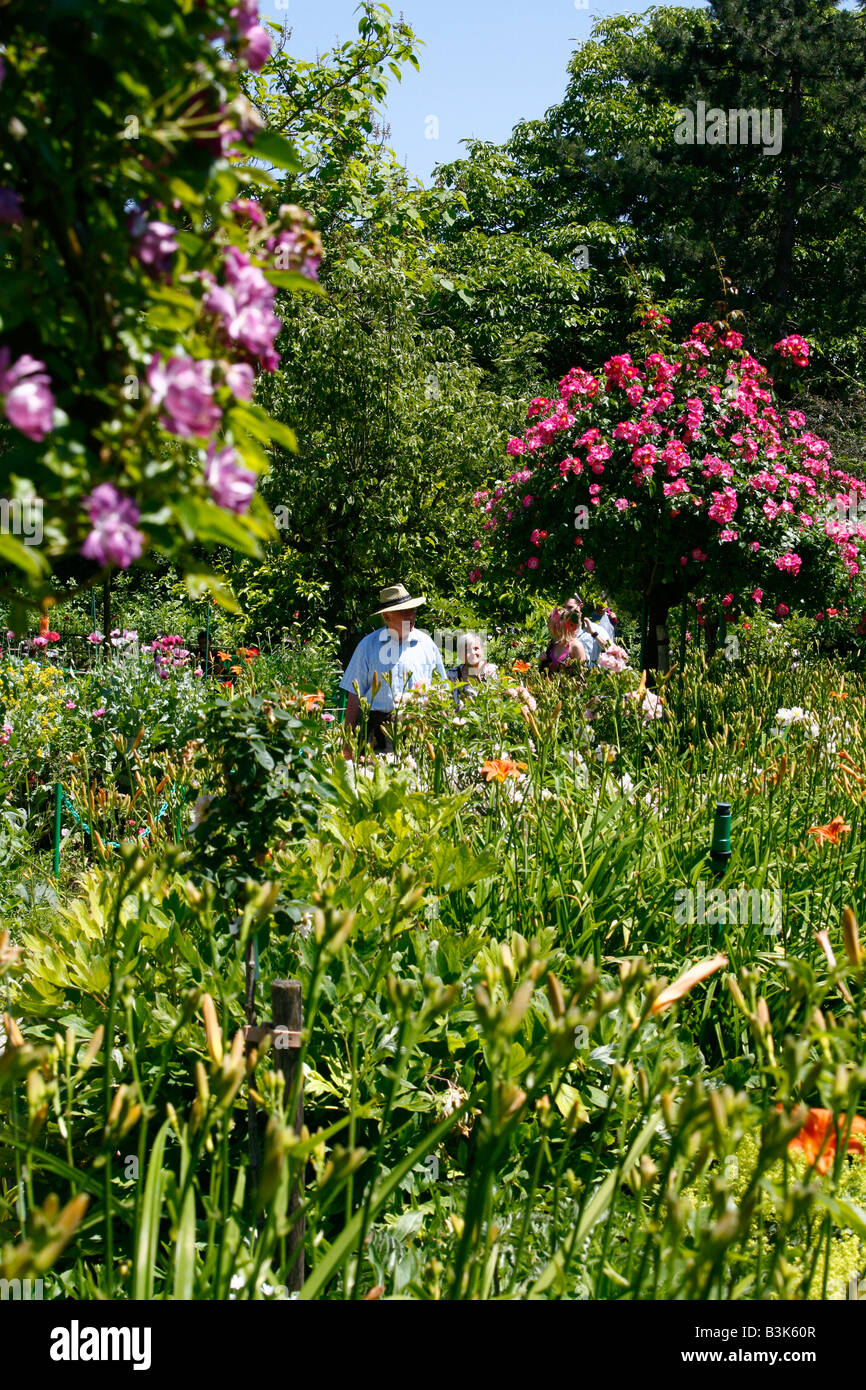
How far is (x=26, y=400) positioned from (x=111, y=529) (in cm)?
13

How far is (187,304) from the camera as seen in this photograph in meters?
0.98

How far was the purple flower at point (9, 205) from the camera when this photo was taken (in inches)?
38.2

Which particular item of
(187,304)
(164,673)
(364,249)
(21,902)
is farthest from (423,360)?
(187,304)

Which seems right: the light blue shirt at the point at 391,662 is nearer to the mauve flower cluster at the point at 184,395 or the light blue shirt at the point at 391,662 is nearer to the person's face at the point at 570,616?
the person's face at the point at 570,616

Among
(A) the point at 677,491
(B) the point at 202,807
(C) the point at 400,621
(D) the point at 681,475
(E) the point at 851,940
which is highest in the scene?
(D) the point at 681,475

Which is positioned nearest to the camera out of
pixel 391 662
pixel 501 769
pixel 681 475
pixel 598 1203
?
pixel 598 1203

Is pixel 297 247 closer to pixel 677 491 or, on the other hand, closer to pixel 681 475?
pixel 677 491

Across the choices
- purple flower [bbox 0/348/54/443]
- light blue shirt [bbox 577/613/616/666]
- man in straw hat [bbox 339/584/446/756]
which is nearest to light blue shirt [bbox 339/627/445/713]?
man in straw hat [bbox 339/584/446/756]

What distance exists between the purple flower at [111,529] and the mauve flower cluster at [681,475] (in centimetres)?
623

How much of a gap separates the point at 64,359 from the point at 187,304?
0.48 ft

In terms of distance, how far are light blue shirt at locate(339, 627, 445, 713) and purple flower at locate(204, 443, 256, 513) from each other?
14.2 feet

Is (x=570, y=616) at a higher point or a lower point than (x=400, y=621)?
higher

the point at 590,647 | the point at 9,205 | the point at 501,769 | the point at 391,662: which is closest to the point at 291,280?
the point at 9,205

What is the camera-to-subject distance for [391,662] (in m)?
5.59
